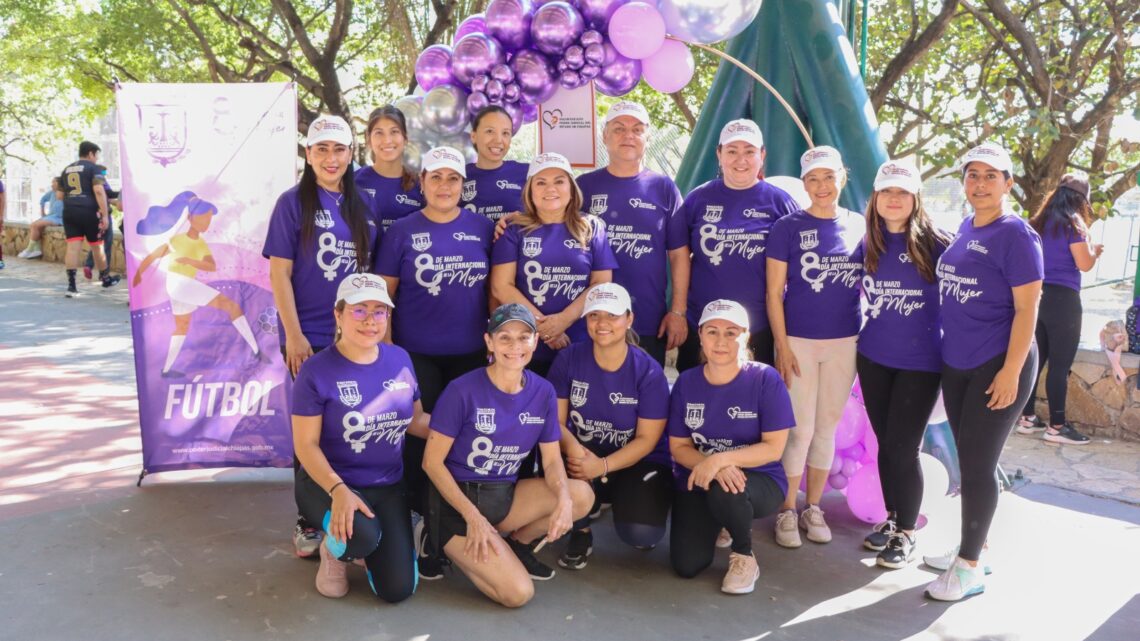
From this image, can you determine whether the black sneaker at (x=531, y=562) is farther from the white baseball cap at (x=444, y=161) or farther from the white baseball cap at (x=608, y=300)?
the white baseball cap at (x=444, y=161)

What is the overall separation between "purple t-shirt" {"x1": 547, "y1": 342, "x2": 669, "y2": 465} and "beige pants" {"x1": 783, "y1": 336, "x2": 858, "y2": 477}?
0.59 metres

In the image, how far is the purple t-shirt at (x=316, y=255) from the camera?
12.0ft

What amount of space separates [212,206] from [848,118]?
119 inches

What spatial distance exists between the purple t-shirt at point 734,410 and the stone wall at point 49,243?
9688 millimetres

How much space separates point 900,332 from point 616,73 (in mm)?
1862

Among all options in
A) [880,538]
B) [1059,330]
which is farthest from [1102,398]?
[880,538]

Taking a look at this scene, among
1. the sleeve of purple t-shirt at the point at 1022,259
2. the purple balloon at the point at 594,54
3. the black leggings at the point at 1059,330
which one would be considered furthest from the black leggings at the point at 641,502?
the black leggings at the point at 1059,330

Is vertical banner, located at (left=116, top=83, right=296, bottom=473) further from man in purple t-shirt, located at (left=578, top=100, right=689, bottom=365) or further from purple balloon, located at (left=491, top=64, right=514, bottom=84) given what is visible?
man in purple t-shirt, located at (left=578, top=100, right=689, bottom=365)

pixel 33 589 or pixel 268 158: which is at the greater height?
pixel 268 158

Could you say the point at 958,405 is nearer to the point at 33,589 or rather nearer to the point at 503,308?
the point at 503,308

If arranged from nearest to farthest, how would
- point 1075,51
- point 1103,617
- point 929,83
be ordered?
point 1103,617
point 1075,51
point 929,83

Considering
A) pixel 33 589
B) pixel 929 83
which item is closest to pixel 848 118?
pixel 33 589

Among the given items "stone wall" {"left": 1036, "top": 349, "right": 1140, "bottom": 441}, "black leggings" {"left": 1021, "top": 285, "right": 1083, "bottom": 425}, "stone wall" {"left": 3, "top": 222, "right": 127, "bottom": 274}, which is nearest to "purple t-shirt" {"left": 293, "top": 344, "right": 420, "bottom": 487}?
"black leggings" {"left": 1021, "top": 285, "right": 1083, "bottom": 425}

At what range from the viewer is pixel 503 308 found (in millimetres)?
3377
